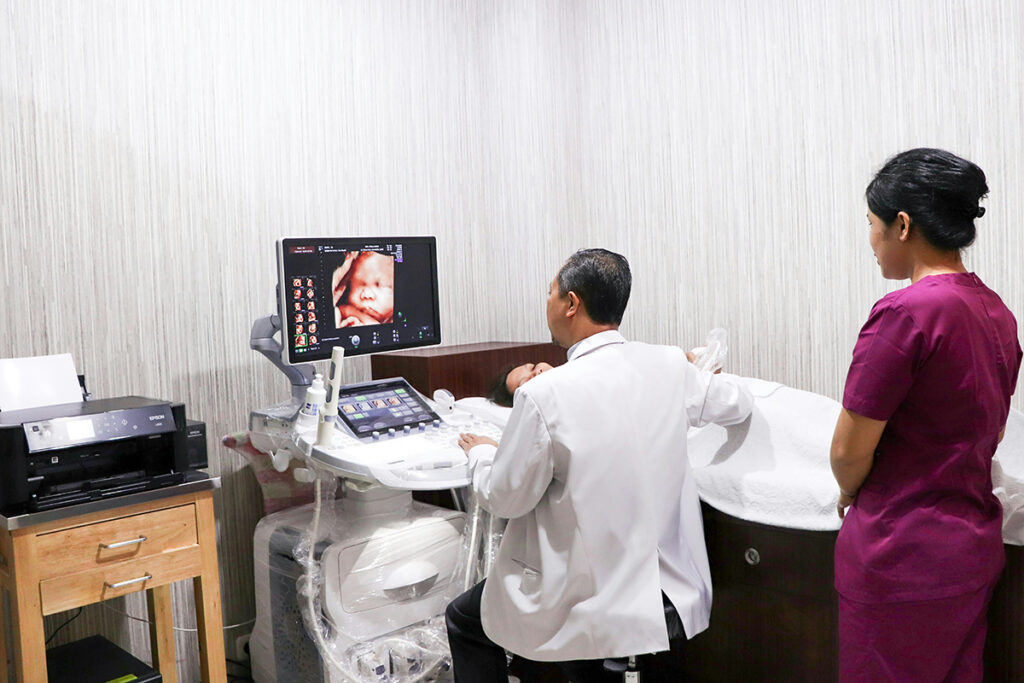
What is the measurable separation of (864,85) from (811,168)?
0.27 m

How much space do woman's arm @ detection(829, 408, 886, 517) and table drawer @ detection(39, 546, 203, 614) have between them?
1.50m

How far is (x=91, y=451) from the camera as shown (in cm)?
194

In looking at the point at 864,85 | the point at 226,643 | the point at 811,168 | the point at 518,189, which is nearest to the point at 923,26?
the point at 864,85

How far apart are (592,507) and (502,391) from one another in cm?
107

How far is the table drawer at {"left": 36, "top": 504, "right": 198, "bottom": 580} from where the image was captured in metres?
1.88

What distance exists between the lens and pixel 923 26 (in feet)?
7.88

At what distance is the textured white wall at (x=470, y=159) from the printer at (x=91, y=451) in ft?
1.64

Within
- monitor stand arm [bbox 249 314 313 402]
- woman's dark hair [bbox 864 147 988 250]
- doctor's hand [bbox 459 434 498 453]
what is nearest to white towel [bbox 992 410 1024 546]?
woman's dark hair [bbox 864 147 988 250]

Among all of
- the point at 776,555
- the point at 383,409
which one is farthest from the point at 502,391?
the point at 776,555

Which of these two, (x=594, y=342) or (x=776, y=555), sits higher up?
(x=594, y=342)

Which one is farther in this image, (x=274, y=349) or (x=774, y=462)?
(x=274, y=349)

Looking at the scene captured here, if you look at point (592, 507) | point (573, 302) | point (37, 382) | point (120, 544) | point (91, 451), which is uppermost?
point (573, 302)

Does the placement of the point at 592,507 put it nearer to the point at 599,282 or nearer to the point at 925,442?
the point at 599,282

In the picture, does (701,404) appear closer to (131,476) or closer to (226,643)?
(131,476)
